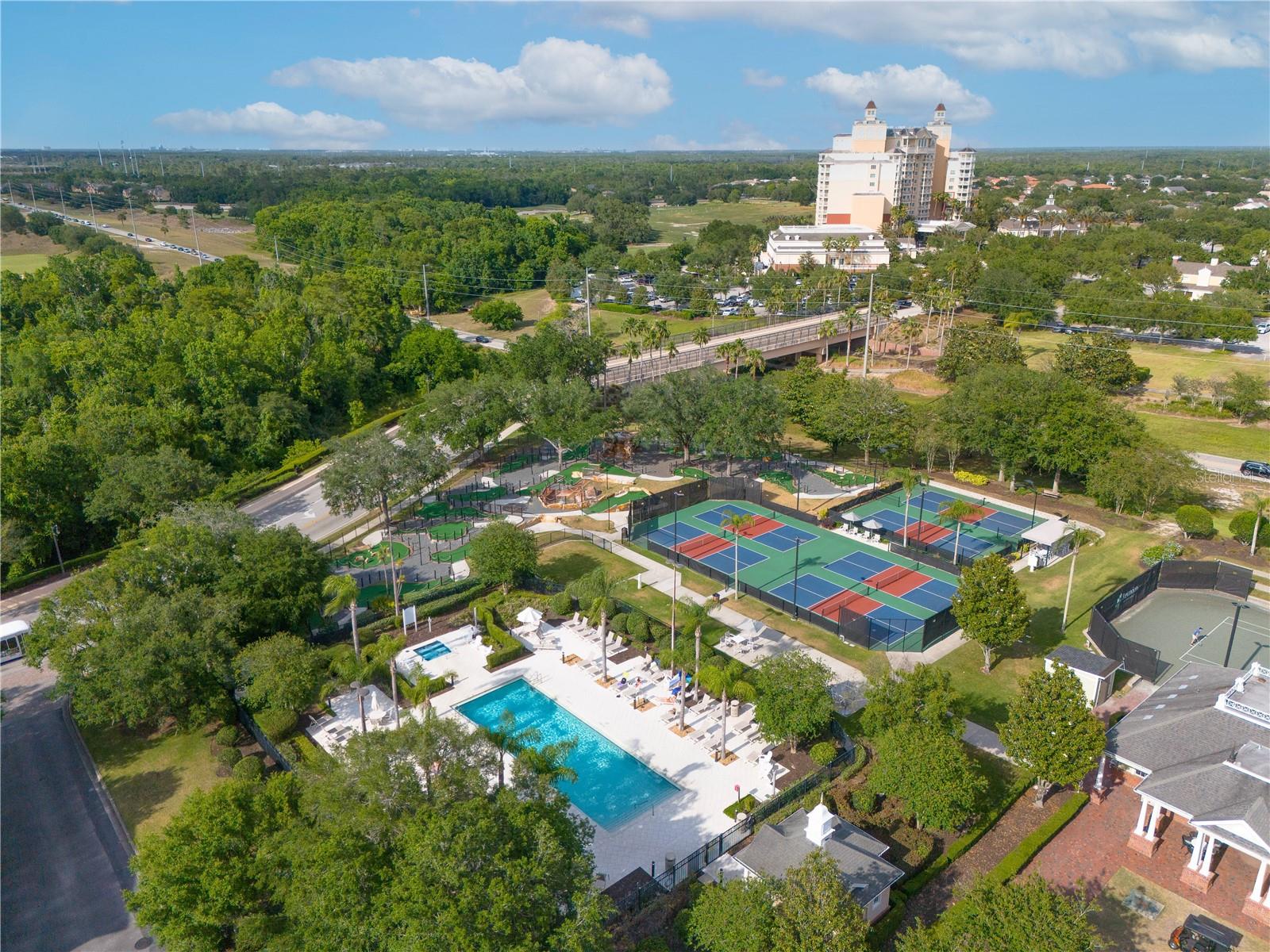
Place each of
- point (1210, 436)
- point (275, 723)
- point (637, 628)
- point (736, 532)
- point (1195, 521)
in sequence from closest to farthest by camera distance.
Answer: point (275, 723)
point (637, 628)
point (736, 532)
point (1195, 521)
point (1210, 436)

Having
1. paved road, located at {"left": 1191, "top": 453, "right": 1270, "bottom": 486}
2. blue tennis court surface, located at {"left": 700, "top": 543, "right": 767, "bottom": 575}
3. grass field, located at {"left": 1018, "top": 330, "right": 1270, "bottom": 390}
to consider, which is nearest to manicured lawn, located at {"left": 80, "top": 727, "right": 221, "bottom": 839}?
blue tennis court surface, located at {"left": 700, "top": 543, "right": 767, "bottom": 575}

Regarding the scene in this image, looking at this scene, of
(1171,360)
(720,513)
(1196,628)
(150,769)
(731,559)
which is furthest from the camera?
(1171,360)

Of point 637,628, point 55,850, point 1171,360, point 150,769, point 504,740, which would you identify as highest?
point 504,740

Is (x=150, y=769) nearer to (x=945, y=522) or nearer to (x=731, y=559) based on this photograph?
(x=731, y=559)

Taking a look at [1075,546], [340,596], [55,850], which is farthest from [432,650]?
[1075,546]

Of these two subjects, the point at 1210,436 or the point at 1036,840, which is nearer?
the point at 1036,840

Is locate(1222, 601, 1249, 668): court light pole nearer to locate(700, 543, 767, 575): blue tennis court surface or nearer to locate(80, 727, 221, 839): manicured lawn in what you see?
locate(700, 543, 767, 575): blue tennis court surface

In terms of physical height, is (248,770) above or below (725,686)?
below
